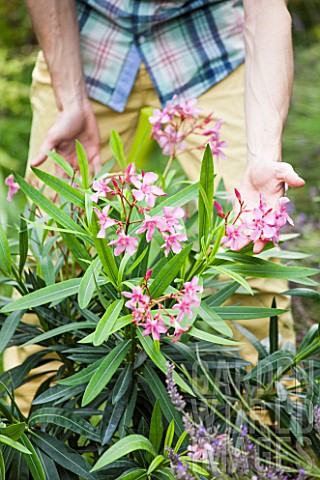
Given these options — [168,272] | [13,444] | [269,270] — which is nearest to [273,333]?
[269,270]

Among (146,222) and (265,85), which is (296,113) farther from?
(146,222)

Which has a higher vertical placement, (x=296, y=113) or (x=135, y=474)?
(x=135, y=474)

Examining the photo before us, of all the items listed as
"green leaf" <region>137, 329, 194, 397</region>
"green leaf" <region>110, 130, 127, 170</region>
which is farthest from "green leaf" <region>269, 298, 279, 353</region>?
"green leaf" <region>110, 130, 127, 170</region>

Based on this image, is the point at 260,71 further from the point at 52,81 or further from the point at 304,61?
the point at 304,61

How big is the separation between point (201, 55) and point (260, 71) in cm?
45

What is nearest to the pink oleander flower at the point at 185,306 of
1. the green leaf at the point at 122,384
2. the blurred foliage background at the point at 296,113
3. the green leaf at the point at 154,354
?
the green leaf at the point at 154,354

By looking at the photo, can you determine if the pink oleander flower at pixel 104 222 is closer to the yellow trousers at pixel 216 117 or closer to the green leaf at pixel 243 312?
the green leaf at pixel 243 312

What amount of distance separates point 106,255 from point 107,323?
114 mm

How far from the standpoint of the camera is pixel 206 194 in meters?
1.20

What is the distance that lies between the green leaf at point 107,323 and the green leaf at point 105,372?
56 millimetres

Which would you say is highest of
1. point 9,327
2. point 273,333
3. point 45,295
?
point 45,295

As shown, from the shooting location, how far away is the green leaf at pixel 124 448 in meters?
1.05

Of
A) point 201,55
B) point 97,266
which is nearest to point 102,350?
point 97,266

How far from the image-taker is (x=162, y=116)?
148 centimetres
